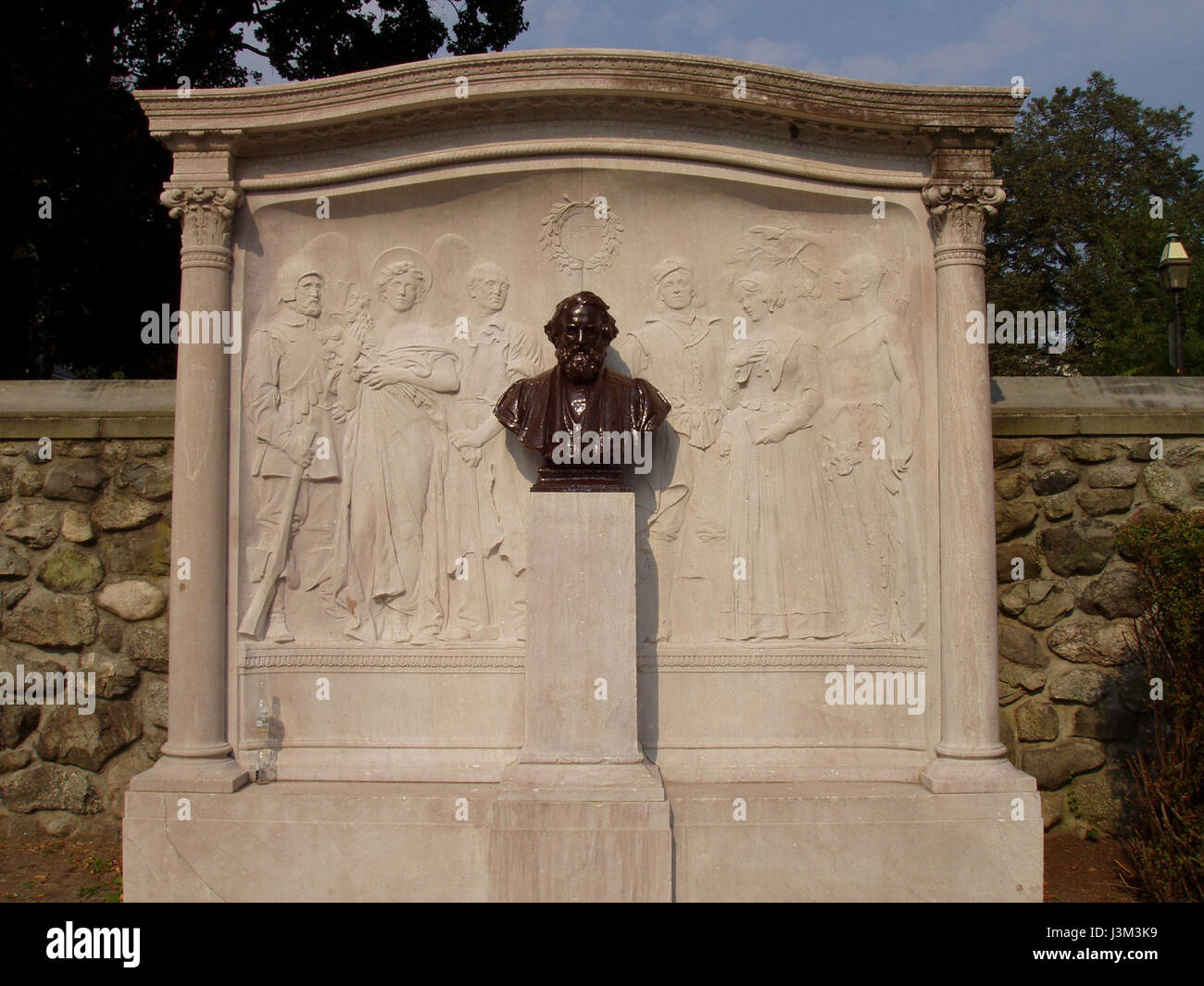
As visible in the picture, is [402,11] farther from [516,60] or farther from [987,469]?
[987,469]

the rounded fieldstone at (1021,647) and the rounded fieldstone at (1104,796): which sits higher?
the rounded fieldstone at (1021,647)

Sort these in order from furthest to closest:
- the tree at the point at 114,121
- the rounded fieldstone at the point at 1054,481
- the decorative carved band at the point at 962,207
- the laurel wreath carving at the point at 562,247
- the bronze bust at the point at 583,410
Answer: the tree at the point at 114,121
the rounded fieldstone at the point at 1054,481
the laurel wreath carving at the point at 562,247
the decorative carved band at the point at 962,207
the bronze bust at the point at 583,410

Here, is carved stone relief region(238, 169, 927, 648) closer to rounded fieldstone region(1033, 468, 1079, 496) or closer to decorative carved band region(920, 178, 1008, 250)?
decorative carved band region(920, 178, 1008, 250)

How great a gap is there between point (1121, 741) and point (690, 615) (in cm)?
297

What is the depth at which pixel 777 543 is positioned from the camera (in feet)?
18.8

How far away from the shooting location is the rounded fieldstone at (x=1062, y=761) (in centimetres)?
622

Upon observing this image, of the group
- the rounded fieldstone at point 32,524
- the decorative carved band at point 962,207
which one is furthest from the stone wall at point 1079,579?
the rounded fieldstone at point 32,524

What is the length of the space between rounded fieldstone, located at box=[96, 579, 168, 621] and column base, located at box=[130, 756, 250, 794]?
1309mm

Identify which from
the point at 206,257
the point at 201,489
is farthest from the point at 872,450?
the point at 206,257

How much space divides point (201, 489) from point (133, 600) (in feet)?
4.62

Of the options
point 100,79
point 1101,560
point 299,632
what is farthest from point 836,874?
point 100,79

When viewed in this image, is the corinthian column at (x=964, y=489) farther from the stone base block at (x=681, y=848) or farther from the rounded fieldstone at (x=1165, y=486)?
the rounded fieldstone at (x=1165, y=486)

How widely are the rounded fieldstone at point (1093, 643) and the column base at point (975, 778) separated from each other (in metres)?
1.28

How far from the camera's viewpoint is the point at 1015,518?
20.9 feet
